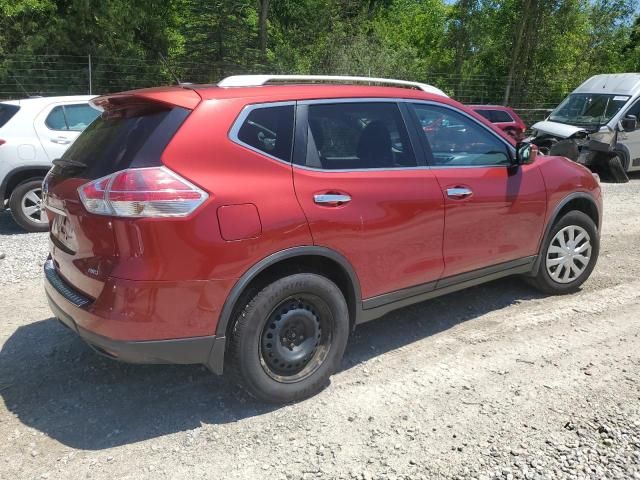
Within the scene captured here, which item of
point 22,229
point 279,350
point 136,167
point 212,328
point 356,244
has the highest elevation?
point 136,167

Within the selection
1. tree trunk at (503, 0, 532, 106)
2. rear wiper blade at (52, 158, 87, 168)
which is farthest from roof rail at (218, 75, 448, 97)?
tree trunk at (503, 0, 532, 106)

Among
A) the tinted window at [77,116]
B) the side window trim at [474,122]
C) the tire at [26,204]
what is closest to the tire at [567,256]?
the side window trim at [474,122]

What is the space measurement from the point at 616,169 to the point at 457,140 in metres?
9.31

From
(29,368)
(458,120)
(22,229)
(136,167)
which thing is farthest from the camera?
(22,229)

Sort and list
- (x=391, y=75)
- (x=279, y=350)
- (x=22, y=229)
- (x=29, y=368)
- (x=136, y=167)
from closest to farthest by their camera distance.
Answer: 1. (x=136, y=167)
2. (x=279, y=350)
3. (x=29, y=368)
4. (x=22, y=229)
5. (x=391, y=75)

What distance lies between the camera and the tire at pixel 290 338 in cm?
314

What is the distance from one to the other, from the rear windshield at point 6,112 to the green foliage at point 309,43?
10.2m

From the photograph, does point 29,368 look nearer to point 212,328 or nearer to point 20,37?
point 212,328

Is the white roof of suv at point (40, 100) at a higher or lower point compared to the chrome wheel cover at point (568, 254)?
higher

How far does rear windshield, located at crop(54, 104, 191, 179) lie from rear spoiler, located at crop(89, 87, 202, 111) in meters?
0.04

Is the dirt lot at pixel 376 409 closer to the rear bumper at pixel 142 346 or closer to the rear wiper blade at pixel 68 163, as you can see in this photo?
the rear bumper at pixel 142 346

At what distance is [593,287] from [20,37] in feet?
→ 62.9

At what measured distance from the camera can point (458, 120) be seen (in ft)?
13.9

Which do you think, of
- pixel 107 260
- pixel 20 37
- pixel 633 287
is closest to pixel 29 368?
pixel 107 260
